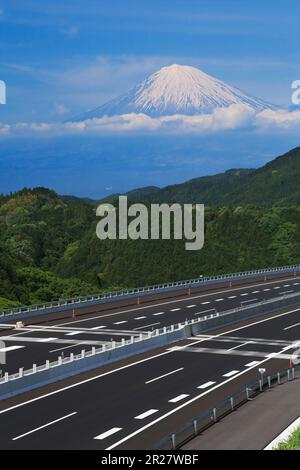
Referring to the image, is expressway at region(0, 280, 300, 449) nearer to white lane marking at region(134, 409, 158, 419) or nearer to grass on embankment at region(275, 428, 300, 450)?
white lane marking at region(134, 409, 158, 419)

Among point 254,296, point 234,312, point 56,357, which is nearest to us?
point 56,357

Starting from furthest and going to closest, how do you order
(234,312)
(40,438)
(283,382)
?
(234,312) < (283,382) < (40,438)

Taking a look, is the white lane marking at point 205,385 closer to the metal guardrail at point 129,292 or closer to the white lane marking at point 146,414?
the white lane marking at point 146,414
